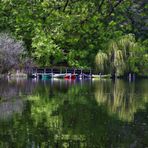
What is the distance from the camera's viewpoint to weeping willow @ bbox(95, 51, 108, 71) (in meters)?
61.1

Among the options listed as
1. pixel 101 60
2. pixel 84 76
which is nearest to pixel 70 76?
pixel 84 76

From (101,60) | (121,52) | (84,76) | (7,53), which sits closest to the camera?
(7,53)

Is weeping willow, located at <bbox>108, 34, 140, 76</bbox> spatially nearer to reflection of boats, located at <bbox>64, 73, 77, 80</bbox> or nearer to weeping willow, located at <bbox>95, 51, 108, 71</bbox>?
weeping willow, located at <bbox>95, 51, 108, 71</bbox>

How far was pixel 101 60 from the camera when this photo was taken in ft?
201

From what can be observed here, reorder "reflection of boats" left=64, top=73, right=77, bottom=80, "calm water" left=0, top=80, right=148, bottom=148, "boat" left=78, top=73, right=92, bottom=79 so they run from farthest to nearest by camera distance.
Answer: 1. "boat" left=78, top=73, right=92, bottom=79
2. "reflection of boats" left=64, top=73, right=77, bottom=80
3. "calm water" left=0, top=80, right=148, bottom=148

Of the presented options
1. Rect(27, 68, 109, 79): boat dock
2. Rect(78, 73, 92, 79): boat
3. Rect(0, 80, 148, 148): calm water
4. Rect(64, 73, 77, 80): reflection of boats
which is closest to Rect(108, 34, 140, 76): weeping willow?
Rect(27, 68, 109, 79): boat dock

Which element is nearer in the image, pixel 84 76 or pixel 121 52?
pixel 121 52

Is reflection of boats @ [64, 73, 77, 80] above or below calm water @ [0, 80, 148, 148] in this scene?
above

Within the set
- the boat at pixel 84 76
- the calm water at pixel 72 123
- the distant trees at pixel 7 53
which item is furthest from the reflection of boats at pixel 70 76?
the calm water at pixel 72 123

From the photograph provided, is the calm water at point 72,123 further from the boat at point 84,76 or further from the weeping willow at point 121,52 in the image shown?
the boat at point 84,76

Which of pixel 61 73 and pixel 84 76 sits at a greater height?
pixel 61 73

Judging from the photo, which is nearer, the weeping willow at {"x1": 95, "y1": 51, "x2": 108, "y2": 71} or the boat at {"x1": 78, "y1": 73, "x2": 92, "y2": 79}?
Answer: the weeping willow at {"x1": 95, "y1": 51, "x2": 108, "y2": 71}

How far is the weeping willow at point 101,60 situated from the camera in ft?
200

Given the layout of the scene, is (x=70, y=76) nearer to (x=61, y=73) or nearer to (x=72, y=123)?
(x=61, y=73)
